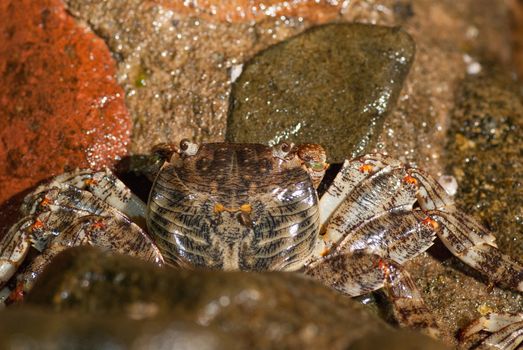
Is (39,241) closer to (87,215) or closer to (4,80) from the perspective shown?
(87,215)

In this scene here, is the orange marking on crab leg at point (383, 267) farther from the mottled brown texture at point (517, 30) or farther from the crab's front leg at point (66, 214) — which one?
the mottled brown texture at point (517, 30)

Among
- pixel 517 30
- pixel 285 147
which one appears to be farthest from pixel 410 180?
pixel 517 30

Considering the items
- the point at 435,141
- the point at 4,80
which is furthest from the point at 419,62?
the point at 4,80

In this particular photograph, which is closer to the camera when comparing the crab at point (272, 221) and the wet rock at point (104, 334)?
the wet rock at point (104, 334)

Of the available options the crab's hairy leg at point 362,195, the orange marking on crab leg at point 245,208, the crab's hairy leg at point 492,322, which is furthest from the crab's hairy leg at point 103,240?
the crab's hairy leg at point 492,322

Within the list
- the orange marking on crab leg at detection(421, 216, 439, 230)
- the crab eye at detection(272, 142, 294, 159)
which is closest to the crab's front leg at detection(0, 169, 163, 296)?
the crab eye at detection(272, 142, 294, 159)

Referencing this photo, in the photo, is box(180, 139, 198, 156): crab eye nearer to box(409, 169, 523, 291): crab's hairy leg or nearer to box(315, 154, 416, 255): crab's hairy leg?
box(315, 154, 416, 255): crab's hairy leg
